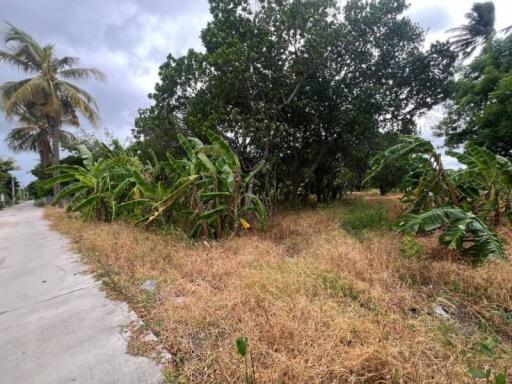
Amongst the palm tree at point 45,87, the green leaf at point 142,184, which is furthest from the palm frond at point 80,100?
the green leaf at point 142,184

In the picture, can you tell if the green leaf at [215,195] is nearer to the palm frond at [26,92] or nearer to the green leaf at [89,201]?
the green leaf at [89,201]

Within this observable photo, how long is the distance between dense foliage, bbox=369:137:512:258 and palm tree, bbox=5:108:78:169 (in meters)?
18.1

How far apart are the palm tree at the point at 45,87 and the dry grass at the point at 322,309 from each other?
12.9m

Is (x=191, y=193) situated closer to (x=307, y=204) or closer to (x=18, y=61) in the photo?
(x=307, y=204)

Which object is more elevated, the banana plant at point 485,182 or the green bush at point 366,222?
the banana plant at point 485,182

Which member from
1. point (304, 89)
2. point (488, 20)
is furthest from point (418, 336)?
point (488, 20)

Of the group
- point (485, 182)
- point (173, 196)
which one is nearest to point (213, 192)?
point (173, 196)

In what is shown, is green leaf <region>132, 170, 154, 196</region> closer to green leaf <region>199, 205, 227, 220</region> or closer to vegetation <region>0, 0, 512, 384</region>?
vegetation <region>0, 0, 512, 384</region>

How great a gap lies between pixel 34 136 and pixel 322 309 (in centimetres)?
2316

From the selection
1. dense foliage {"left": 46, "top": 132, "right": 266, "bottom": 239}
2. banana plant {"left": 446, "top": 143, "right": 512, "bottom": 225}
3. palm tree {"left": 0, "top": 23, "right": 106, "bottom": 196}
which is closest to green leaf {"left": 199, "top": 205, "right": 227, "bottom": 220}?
dense foliage {"left": 46, "top": 132, "right": 266, "bottom": 239}

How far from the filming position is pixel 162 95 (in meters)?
9.19

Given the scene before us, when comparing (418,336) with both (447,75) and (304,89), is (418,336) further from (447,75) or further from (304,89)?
(447,75)

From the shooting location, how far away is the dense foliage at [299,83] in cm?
745

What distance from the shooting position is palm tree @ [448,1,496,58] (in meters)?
15.5
